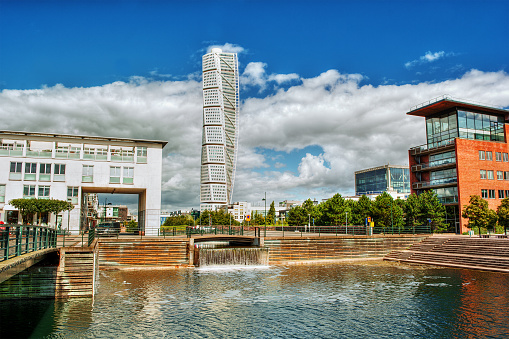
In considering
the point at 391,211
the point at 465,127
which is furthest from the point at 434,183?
the point at 391,211

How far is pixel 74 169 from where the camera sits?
168 ft

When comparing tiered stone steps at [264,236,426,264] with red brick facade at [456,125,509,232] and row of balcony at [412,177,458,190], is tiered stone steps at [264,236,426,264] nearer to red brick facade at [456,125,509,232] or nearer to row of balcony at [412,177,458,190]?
red brick facade at [456,125,509,232]

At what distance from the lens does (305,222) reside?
285 ft

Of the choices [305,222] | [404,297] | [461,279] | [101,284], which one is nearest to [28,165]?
[101,284]

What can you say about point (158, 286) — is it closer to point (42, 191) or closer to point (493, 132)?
point (42, 191)

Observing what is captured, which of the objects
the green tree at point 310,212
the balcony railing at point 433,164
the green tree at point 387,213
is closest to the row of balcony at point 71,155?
the green tree at point 387,213

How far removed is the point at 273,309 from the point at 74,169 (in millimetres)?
40016

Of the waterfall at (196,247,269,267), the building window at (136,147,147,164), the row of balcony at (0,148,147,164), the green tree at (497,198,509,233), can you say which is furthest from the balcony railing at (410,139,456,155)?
the row of balcony at (0,148,147,164)

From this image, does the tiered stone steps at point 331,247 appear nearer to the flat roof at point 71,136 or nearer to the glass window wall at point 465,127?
the flat roof at point 71,136

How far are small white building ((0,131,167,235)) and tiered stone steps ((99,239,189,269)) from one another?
1005 centimetres

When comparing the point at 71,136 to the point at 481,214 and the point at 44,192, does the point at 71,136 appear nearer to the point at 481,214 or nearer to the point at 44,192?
the point at 44,192

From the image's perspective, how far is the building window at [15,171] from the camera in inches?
1949

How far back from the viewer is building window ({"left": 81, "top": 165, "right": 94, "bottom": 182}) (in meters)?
51.7

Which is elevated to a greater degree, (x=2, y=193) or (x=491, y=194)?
(x=491, y=194)
